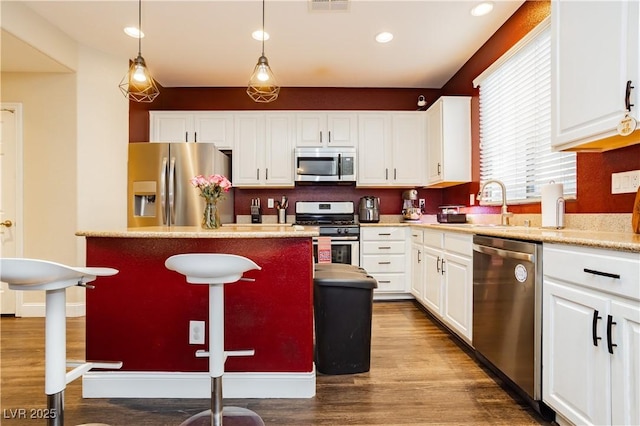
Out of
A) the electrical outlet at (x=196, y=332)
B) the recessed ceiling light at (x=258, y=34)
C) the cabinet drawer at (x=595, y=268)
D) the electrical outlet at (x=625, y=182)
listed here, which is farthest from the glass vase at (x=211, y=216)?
the electrical outlet at (x=625, y=182)

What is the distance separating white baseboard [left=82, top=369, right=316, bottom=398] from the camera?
6.35ft

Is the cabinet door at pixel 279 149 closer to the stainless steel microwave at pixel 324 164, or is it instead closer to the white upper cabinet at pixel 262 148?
the white upper cabinet at pixel 262 148

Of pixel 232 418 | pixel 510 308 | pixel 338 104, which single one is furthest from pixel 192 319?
pixel 338 104

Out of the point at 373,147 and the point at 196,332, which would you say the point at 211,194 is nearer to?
the point at 196,332

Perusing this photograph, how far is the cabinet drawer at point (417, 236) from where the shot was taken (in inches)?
140

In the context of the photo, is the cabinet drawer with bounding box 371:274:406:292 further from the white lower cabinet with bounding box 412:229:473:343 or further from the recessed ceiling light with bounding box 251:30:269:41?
the recessed ceiling light with bounding box 251:30:269:41

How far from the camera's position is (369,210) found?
14.3 ft

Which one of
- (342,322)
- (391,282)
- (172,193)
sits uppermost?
(172,193)

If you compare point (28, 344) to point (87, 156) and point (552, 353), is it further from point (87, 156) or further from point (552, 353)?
point (552, 353)

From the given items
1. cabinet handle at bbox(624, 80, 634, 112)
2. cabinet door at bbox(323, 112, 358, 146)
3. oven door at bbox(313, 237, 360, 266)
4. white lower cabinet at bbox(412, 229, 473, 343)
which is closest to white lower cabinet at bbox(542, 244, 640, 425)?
cabinet handle at bbox(624, 80, 634, 112)

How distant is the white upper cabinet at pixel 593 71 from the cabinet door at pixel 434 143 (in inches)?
73.9

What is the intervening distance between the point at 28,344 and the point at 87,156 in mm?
1759

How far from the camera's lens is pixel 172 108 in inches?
180

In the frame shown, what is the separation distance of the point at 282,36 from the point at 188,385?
2.96m
